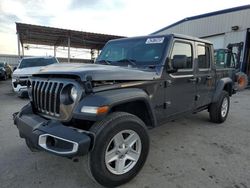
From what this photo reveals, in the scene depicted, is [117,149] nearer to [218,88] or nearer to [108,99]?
[108,99]

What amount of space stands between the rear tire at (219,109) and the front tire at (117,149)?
2.84 m

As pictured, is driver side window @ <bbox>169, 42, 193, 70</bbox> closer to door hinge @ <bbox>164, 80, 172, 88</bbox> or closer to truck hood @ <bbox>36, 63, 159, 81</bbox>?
door hinge @ <bbox>164, 80, 172, 88</bbox>

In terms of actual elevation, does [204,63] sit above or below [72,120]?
above

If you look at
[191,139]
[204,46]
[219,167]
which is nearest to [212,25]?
[204,46]

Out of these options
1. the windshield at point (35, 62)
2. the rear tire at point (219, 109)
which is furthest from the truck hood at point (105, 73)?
the windshield at point (35, 62)

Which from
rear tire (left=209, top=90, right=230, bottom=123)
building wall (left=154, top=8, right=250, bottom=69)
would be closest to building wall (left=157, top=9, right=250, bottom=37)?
building wall (left=154, top=8, right=250, bottom=69)

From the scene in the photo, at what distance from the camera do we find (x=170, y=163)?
3.07 m

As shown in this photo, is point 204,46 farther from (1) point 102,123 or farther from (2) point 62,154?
(2) point 62,154

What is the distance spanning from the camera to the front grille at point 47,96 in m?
2.42

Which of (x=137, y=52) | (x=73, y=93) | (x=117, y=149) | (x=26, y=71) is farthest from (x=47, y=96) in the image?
(x=26, y=71)

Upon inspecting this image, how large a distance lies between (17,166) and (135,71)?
2.12 m

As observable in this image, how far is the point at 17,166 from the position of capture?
9.67 ft

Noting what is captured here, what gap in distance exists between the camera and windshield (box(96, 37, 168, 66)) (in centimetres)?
328

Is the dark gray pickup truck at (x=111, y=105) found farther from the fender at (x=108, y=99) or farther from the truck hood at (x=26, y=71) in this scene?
the truck hood at (x=26, y=71)
